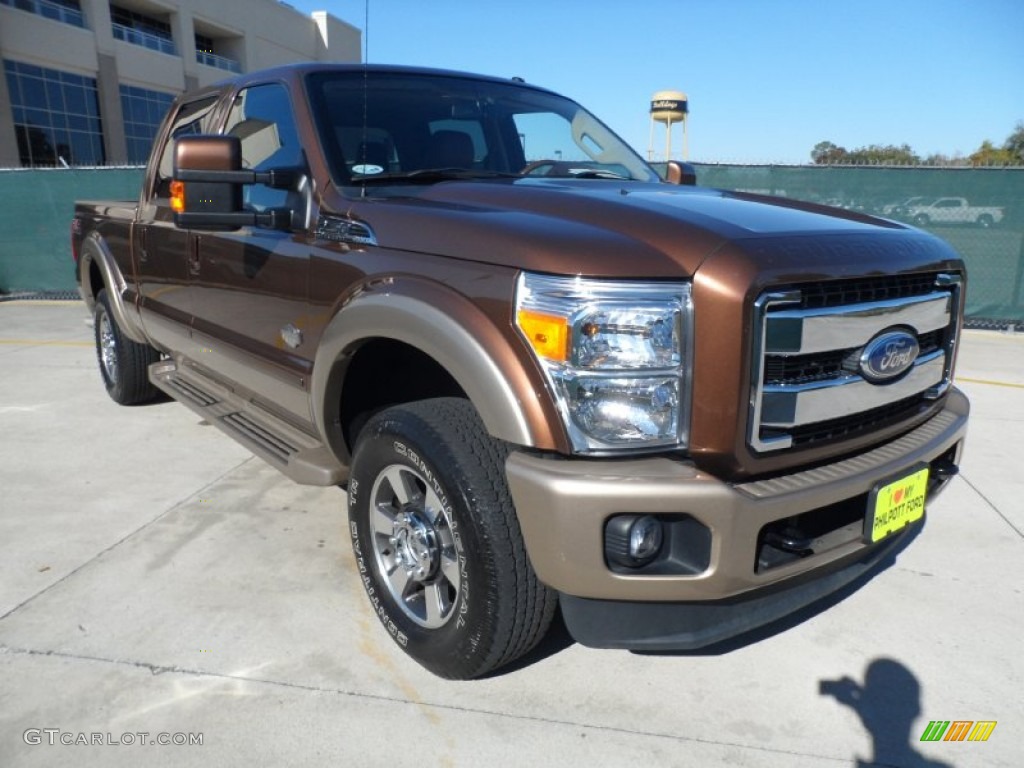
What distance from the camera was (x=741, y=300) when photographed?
183cm

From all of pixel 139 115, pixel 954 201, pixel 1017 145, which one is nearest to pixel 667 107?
pixel 954 201

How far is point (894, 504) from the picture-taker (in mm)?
2217

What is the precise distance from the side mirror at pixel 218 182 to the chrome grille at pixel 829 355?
5.98ft

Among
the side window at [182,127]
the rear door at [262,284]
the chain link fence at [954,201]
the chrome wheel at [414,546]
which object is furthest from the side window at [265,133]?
the chain link fence at [954,201]

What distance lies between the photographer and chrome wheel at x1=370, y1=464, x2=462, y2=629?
233 cm

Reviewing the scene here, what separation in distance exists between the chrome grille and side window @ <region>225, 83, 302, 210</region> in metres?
1.92

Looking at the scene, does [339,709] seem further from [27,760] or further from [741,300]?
[741,300]

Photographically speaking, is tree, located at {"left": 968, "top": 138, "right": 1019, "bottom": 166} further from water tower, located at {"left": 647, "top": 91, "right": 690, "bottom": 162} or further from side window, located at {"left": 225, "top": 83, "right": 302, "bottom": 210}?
side window, located at {"left": 225, "top": 83, "right": 302, "bottom": 210}

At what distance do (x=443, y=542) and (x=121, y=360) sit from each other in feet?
12.7

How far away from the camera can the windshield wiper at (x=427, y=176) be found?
2.81 metres

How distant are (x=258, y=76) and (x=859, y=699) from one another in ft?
11.2

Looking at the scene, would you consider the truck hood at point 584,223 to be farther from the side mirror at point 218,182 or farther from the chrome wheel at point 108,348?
the chrome wheel at point 108,348

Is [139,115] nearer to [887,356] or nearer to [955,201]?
[955,201]

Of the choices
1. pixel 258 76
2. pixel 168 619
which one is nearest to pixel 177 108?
pixel 258 76
